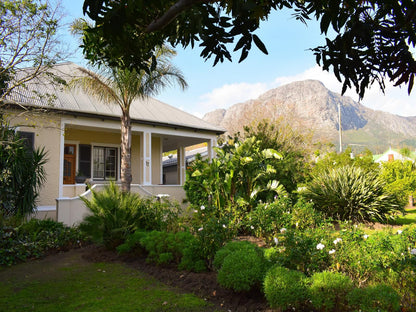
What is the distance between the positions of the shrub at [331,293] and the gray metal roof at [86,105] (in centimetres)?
1017

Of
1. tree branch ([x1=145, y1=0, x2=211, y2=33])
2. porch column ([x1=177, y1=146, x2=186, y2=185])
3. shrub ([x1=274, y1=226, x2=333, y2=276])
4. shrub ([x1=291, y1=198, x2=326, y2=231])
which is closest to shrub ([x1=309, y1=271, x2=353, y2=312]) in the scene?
shrub ([x1=274, y1=226, x2=333, y2=276])

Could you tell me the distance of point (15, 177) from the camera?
9.50 metres

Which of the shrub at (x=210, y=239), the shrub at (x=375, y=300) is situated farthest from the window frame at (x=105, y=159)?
the shrub at (x=375, y=300)

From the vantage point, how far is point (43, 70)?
9.49m

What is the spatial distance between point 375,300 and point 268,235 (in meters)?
4.58

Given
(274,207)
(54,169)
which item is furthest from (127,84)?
(274,207)

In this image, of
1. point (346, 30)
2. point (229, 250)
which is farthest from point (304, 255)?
point (346, 30)

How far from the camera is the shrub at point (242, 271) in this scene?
13.7 feet

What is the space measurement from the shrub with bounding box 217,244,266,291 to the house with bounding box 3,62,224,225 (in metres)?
7.65

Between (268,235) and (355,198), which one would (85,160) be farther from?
(355,198)

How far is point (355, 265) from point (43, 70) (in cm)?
950

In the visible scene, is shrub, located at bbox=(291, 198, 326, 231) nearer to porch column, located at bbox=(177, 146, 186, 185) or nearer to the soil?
the soil

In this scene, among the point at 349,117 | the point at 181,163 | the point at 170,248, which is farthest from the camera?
the point at 349,117

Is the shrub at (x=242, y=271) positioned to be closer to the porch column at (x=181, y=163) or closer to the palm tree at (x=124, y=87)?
the palm tree at (x=124, y=87)
